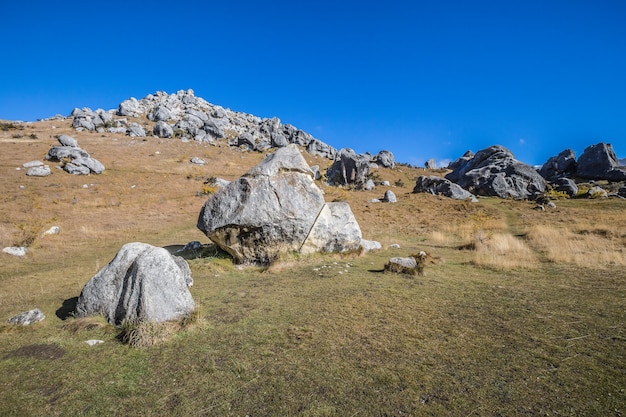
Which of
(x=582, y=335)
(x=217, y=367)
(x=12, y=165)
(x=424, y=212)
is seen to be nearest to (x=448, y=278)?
(x=582, y=335)

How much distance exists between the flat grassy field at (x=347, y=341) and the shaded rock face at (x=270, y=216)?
90 cm

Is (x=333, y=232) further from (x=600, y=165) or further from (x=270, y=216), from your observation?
(x=600, y=165)

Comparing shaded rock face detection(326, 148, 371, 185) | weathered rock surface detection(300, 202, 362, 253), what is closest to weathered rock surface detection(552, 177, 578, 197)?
shaded rock face detection(326, 148, 371, 185)

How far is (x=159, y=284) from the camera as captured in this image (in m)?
7.73

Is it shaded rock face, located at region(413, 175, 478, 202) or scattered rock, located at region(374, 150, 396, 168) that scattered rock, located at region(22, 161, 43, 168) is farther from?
scattered rock, located at region(374, 150, 396, 168)

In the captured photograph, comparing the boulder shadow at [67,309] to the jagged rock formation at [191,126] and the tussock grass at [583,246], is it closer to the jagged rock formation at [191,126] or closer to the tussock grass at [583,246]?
the tussock grass at [583,246]

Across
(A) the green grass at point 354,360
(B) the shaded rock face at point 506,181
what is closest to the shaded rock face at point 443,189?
(B) the shaded rock face at point 506,181

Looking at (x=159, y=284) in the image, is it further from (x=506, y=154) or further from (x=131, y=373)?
(x=506, y=154)

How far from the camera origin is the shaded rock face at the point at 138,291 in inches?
295

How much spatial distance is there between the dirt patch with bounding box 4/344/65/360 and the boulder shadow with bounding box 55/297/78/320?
159 cm

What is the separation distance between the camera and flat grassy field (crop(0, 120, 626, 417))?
4.83 meters

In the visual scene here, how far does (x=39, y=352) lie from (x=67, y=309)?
2.86 meters

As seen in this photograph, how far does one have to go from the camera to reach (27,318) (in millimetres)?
8086

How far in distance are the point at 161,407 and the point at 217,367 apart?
120cm
